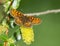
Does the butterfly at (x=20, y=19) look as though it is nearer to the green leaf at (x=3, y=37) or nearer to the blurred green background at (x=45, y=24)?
the green leaf at (x=3, y=37)

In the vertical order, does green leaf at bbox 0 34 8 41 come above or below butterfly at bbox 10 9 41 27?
below

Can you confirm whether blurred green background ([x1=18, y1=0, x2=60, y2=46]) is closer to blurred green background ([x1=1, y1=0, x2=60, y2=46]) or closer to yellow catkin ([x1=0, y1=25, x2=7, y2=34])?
blurred green background ([x1=1, y1=0, x2=60, y2=46])

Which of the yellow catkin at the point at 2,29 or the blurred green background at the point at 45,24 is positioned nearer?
the yellow catkin at the point at 2,29

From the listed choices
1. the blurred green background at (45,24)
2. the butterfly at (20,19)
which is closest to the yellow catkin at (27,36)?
the butterfly at (20,19)

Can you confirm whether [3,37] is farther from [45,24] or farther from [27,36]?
[45,24]

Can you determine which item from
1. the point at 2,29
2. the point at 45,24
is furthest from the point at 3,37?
the point at 45,24

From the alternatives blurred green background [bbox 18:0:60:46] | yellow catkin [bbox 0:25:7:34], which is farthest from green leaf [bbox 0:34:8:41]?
blurred green background [bbox 18:0:60:46]

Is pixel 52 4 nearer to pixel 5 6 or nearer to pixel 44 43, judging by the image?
pixel 44 43

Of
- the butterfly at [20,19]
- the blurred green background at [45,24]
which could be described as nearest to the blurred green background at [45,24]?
the blurred green background at [45,24]

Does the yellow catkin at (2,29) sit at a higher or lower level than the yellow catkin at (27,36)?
higher
